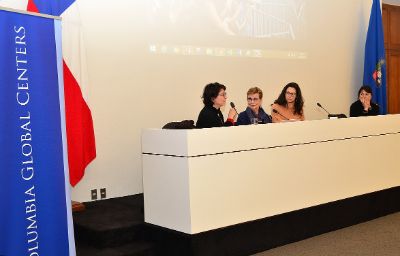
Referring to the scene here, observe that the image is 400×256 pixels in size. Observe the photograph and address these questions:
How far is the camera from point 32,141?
8.96 feet

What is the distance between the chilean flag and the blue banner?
1285 mm

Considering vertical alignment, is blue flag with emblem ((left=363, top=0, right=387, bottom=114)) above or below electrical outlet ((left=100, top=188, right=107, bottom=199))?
above

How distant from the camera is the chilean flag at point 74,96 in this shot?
4172mm

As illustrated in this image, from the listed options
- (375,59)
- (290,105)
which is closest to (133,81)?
(290,105)

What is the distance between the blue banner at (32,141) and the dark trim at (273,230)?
84 cm

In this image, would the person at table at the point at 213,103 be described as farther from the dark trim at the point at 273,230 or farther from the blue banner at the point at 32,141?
the blue banner at the point at 32,141

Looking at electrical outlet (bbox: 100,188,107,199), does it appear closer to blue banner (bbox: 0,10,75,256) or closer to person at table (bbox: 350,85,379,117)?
blue banner (bbox: 0,10,75,256)

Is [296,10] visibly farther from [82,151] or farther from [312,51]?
[82,151]

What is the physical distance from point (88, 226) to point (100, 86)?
1487 mm

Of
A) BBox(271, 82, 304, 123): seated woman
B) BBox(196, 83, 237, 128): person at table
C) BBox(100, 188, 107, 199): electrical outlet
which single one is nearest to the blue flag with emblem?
BBox(271, 82, 304, 123): seated woman

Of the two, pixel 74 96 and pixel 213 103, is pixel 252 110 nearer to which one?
pixel 213 103

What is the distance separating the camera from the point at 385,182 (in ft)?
15.9

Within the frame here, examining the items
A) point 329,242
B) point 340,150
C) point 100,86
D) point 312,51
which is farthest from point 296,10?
point 329,242

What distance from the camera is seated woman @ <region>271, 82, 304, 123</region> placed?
16.4ft
